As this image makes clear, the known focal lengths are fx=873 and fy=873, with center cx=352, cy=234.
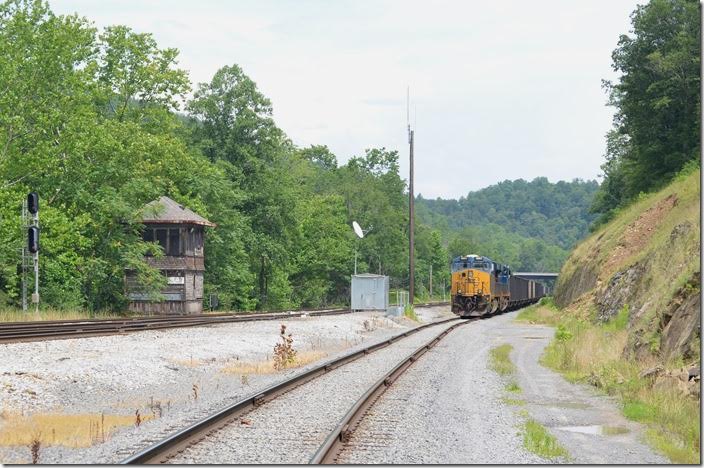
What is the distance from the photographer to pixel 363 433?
1180cm

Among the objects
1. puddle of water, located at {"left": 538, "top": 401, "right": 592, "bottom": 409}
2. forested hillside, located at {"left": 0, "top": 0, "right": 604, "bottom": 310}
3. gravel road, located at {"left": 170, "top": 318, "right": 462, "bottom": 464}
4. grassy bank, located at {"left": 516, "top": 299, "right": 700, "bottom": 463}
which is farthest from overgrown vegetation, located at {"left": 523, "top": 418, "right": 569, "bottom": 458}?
forested hillside, located at {"left": 0, "top": 0, "right": 604, "bottom": 310}

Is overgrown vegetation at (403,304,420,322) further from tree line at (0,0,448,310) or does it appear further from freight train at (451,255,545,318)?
tree line at (0,0,448,310)

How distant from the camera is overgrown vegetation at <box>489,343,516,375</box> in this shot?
21.3m

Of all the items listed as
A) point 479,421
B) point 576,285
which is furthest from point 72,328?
point 576,285

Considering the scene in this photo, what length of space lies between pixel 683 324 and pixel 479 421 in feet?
21.6

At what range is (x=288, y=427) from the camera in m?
12.2

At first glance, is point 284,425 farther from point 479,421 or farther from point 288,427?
point 479,421

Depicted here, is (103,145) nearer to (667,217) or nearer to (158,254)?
(158,254)

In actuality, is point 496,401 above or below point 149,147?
below

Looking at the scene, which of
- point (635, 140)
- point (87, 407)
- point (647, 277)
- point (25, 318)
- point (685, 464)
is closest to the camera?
point (685, 464)

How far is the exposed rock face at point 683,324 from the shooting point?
54.0 feet

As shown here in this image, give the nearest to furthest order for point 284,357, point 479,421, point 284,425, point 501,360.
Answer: point 284,425 → point 479,421 → point 284,357 → point 501,360

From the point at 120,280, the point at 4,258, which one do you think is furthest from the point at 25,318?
the point at 120,280

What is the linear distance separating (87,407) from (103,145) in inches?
1335
